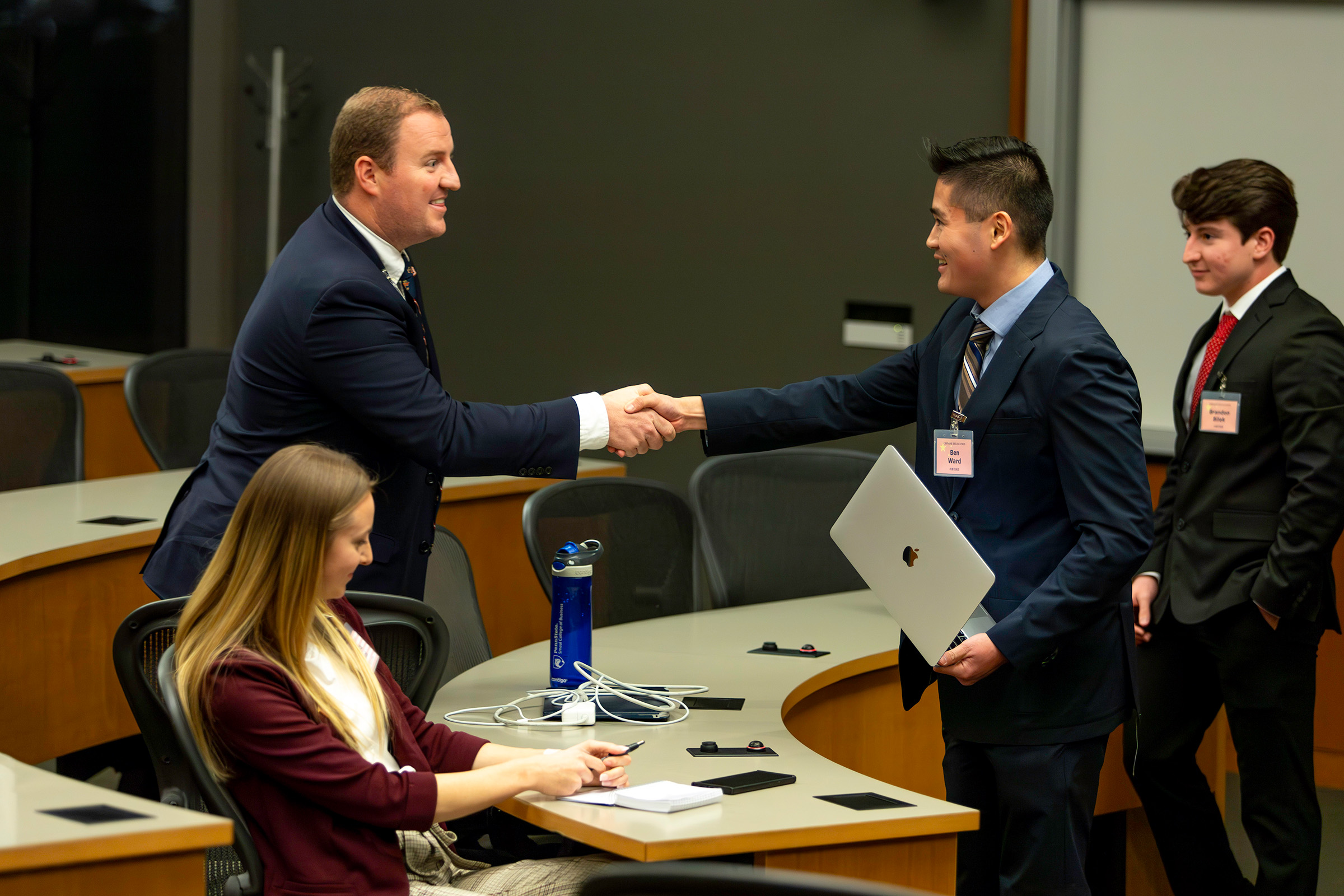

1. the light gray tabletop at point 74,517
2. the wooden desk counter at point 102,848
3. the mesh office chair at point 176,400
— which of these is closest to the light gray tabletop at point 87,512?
the light gray tabletop at point 74,517

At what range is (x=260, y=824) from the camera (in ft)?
6.39

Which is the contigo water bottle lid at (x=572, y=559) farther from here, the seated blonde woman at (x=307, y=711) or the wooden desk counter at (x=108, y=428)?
the wooden desk counter at (x=108, y=428)

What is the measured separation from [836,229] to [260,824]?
364 cm

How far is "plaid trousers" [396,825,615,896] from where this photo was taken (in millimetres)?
2068

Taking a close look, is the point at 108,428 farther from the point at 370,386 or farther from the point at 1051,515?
the point at 1051,515

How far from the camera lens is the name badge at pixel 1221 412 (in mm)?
3129

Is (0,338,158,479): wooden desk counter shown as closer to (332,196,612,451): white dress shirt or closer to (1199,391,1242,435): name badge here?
(332,196,612,451): white dress shirt

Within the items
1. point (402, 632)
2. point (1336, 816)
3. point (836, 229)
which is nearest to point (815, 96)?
point (836, 229)

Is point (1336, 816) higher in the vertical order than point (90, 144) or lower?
lower

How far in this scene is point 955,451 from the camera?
2.35 metres

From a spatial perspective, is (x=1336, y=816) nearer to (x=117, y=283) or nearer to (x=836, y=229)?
(x=836, y=229)

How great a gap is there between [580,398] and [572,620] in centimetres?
48

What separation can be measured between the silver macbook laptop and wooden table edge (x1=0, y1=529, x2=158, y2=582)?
1.71m

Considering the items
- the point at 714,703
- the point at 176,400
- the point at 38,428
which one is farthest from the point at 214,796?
the point at 176,400
